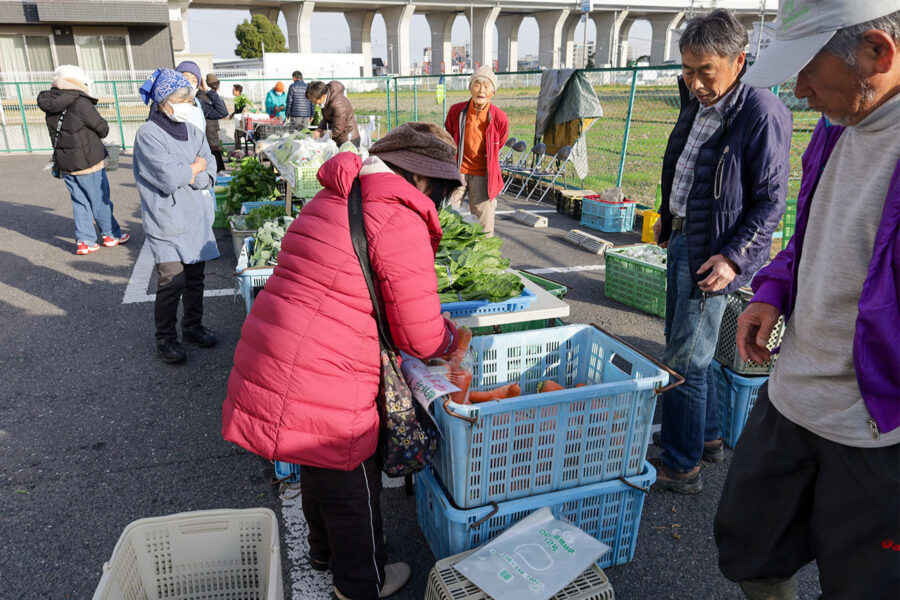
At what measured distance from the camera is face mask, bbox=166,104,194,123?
4.29 m

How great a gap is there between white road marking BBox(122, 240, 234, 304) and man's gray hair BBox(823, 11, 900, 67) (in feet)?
18.8

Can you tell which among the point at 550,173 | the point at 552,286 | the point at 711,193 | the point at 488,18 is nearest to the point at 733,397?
the point at 552,286

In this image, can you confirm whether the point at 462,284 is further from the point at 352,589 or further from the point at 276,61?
the point at 276,61

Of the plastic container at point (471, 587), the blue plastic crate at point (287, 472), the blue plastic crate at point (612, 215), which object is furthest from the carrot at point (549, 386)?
the blue plastic crate at point (612, 215)

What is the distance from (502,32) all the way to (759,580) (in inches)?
3183

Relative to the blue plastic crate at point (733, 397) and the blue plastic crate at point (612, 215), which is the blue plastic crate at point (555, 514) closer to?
the blue plastic crate at point (733, 397)

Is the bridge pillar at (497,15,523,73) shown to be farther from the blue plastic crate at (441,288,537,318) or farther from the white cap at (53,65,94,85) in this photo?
the blue plastic crate at (441,288,537,318)

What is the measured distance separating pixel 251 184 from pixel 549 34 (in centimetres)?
7063

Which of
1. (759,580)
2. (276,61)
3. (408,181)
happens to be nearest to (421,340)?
(408,181)

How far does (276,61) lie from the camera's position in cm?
4494

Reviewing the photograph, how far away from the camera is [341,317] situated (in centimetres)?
211

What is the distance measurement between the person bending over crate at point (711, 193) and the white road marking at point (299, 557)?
5.43ft

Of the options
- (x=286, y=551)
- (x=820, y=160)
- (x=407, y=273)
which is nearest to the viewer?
(x=820, y=160)

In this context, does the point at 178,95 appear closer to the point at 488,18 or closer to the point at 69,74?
the point at 69,74
